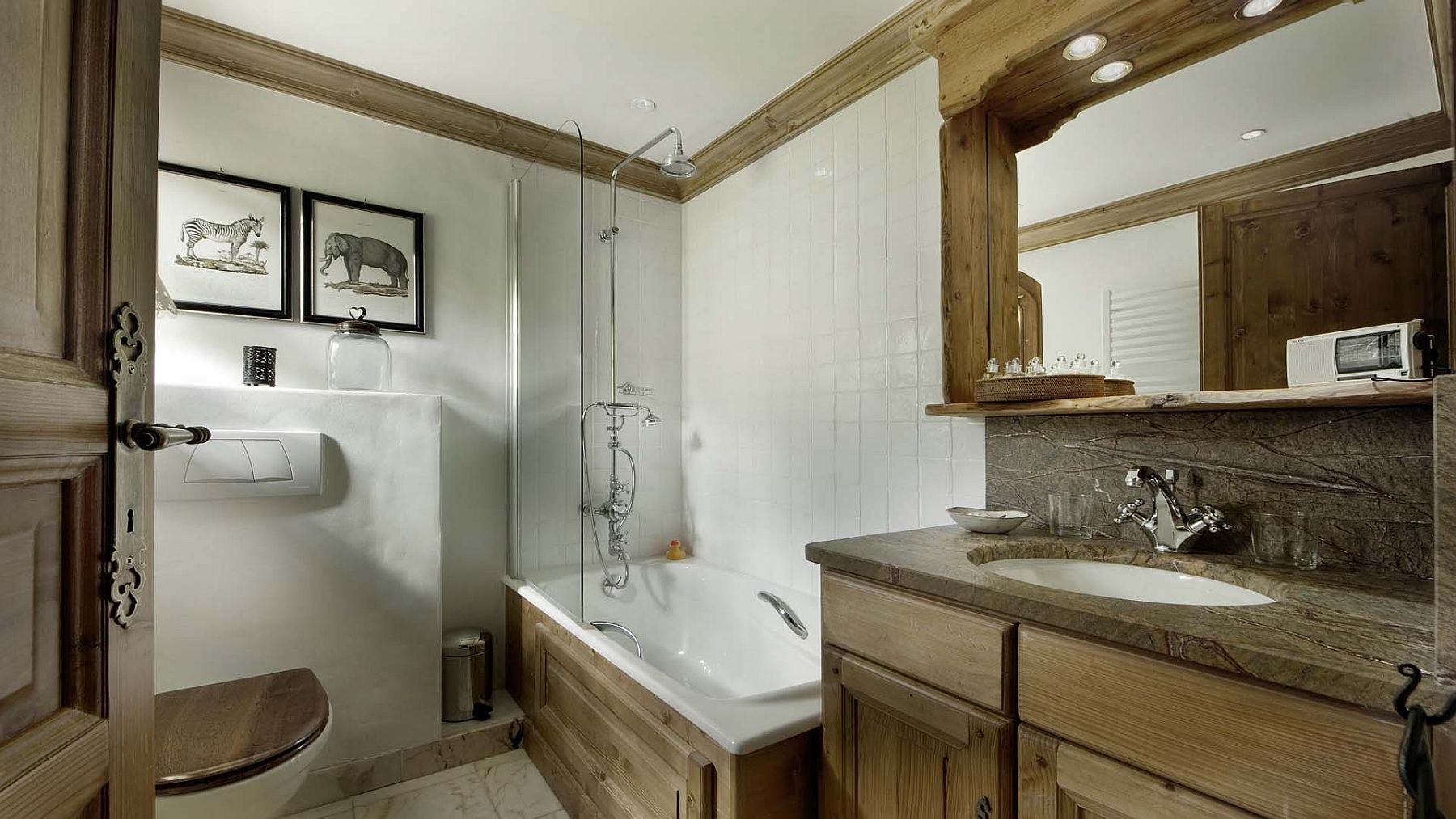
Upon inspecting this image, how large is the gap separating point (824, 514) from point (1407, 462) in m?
1.43

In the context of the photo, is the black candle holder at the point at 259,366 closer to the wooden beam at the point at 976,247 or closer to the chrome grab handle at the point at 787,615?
the chrome grab handle at the point at 787,615

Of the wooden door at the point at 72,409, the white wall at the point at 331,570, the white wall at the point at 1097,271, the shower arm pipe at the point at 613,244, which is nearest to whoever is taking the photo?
the wooden door at the point at 72,409

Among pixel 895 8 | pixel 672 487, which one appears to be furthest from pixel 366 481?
pixel 895 8

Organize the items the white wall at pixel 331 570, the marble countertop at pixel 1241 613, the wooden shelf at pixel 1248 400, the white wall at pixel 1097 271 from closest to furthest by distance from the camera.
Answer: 1. the marble countertop at pixel 1241 613
2. the wooden shelf at pixel 1248 400
3. the white wall at pixel 1097 271
4. the white wall at pixel 331 570

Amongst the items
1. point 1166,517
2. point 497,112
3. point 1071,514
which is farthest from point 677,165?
point 1166,517

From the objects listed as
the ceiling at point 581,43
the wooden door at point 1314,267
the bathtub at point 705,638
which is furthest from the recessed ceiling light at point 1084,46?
the bathtub at point 705,638

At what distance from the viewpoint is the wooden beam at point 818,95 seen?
191cm

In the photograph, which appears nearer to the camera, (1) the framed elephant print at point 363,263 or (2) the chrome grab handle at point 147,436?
(2) the chrome grab handle at point 147,436

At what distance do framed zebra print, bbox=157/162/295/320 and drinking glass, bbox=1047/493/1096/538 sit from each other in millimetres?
2482

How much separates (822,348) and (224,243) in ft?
6.72

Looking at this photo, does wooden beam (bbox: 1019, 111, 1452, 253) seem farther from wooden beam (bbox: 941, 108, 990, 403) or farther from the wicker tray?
the wicker tray

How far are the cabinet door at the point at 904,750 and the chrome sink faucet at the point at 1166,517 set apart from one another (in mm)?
612

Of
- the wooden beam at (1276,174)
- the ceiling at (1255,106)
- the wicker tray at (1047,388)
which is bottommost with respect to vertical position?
the wicker tray at (1047,388)

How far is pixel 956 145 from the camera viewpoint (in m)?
1.73
